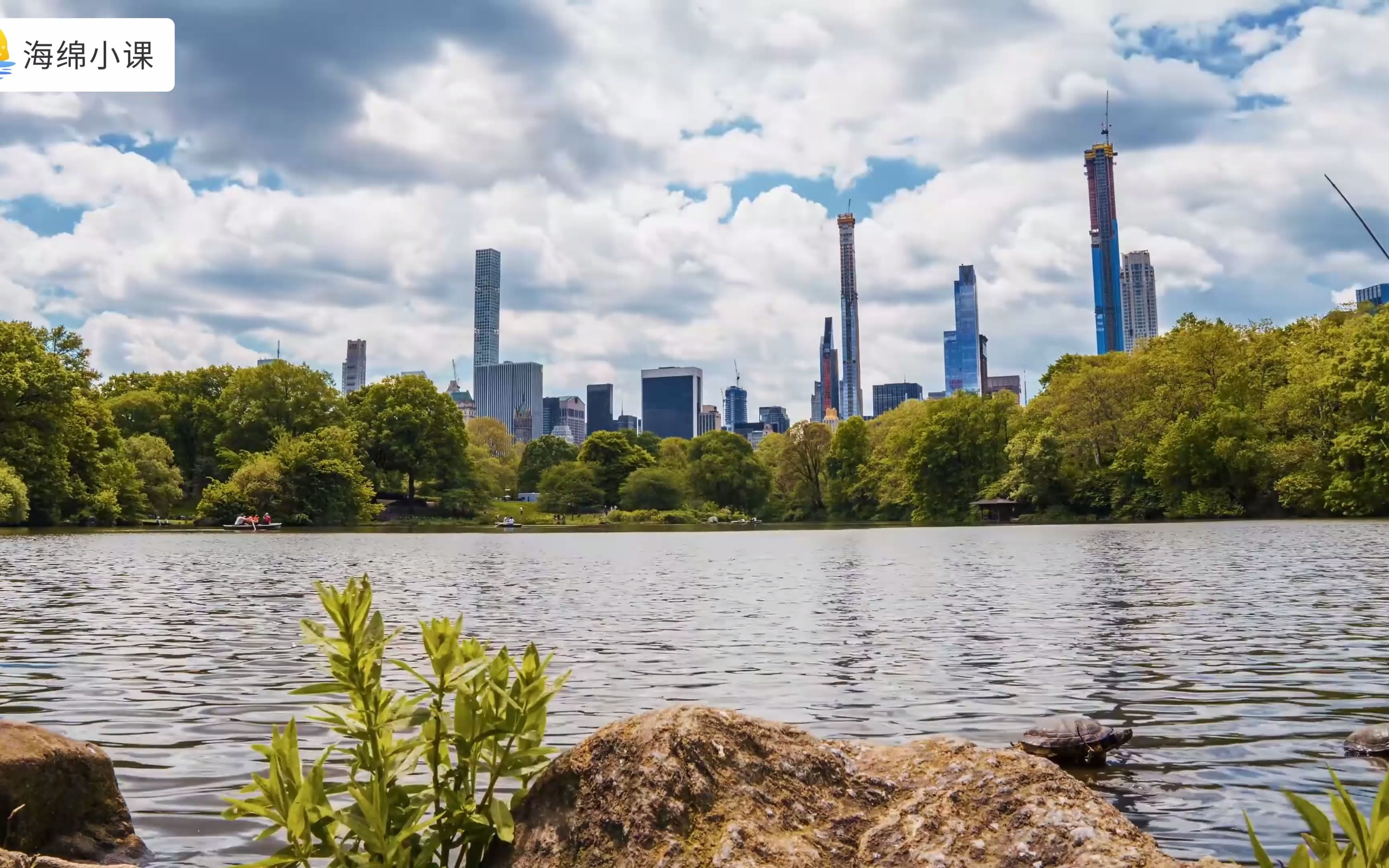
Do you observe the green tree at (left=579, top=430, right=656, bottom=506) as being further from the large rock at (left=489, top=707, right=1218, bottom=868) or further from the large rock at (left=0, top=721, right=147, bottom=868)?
the large rock at (left=489, top=707, right=1218, bottom=868)

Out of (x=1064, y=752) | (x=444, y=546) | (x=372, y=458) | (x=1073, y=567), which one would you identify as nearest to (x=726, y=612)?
(x=1064, y=752)

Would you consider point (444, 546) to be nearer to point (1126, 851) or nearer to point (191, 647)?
point (191, 647)

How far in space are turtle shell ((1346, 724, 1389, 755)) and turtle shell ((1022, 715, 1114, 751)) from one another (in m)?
1.75

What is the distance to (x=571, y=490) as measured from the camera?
131m

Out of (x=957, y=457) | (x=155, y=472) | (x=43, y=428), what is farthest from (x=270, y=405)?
(x=957, y=457)

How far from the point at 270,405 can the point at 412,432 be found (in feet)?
47.1

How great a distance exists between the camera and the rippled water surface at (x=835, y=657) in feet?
23.9

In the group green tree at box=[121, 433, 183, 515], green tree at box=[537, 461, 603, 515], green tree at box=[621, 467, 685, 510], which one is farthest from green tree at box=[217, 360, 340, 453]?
green tree at box=[621, 467, 685, 510]

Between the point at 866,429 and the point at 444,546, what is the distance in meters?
81.3

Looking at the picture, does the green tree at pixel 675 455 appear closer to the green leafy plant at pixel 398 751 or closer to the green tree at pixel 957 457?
the green tree at pixel 957 457

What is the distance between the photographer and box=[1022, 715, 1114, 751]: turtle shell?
24.9ft

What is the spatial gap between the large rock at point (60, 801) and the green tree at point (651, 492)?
12215 centimetres

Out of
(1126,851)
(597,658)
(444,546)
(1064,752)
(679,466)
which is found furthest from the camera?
(679,466)

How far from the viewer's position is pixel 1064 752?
24.8ft
